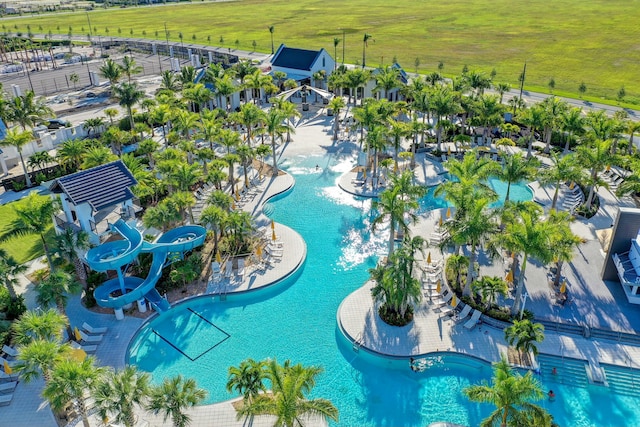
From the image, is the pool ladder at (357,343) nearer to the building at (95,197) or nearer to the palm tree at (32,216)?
the building at (95,197)

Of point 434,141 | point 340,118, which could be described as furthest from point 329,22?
point 434,141

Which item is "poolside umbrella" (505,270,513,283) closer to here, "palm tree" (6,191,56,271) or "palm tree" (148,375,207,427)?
"palm tree" (148,375,207,427)

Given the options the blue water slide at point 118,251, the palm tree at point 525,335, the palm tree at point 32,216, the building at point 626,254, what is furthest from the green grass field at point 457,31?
the palm tree at point 32,216

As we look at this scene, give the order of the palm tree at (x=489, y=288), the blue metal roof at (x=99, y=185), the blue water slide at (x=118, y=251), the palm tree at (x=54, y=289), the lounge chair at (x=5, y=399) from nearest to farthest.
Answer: the lounge chair at (x=5, y=399) < the palm tree at (x=54, y=289) < the blue water slide at (x=118, y=251) < the palm tree at (x=489, y=288) < the blue metal roof at (x=99, y=185)

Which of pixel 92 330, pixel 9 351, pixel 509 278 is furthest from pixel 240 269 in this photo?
pixel 509 278

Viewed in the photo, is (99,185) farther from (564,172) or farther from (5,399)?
(564,172)

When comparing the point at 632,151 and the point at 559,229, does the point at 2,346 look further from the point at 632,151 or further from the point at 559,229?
the point at 632,151
